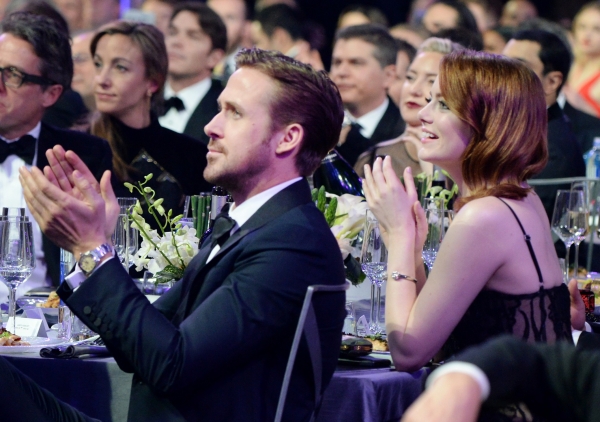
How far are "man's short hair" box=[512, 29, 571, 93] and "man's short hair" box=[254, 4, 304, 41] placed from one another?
4042 millimetres

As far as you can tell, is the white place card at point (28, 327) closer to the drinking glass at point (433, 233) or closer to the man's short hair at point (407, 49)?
the drinking glass at point (433, 233)

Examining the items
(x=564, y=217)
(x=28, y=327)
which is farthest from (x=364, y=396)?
(x=564, y=217)

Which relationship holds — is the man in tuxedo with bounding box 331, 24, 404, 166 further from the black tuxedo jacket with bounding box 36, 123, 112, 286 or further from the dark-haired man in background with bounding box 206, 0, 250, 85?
the dark-haired man in background with bounding box 206, 0, 250, 85

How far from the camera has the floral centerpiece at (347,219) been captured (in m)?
3.15

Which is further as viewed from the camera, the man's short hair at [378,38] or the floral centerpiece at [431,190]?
the man's short hair at [378,38]

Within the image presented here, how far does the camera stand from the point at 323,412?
8.19 feet

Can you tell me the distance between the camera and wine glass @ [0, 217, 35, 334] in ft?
9.53

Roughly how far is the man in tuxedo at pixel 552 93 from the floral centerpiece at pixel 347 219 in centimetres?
271

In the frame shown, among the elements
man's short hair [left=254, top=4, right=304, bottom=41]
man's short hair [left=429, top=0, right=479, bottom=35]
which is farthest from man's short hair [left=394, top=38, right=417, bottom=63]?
man's short hair [left=254, top=4, right=304, bottom=41]

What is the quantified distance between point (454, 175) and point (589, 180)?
224cm

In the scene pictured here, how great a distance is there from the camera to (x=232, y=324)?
6.71 ft

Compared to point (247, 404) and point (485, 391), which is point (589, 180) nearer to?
point (247, 404)

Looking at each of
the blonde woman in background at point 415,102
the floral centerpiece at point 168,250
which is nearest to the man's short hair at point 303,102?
the floral centerpiece at point 168,250

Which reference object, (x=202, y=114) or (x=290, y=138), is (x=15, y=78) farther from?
(x=202, y=114)
